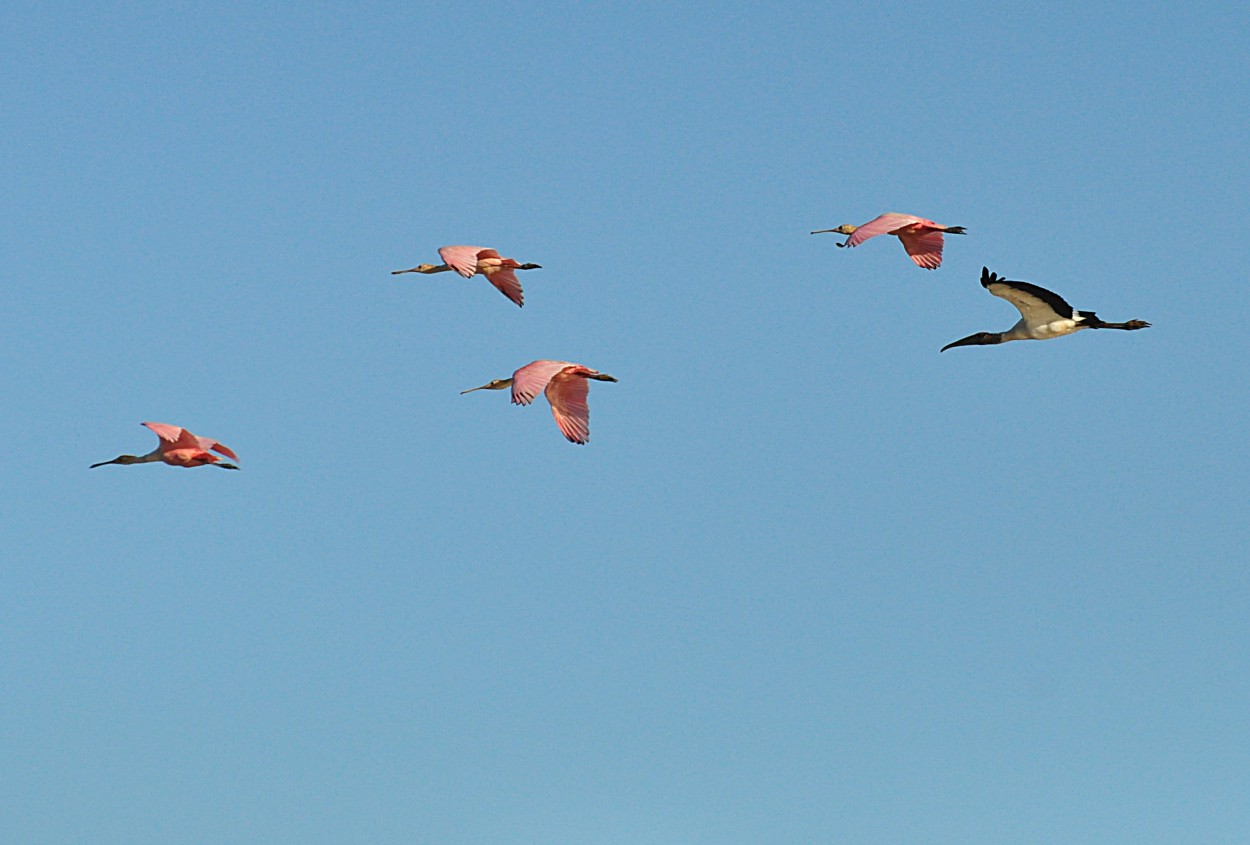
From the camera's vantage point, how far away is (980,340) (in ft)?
143

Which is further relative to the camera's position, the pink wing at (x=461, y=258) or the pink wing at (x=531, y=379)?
the pink wing at (x=461, y=258)

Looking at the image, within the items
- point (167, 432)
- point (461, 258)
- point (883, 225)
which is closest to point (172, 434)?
point (167, 432)

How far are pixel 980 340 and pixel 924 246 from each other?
434 centimetres

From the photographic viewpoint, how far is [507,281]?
42.0 metres

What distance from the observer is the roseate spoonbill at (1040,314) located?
38656 mm

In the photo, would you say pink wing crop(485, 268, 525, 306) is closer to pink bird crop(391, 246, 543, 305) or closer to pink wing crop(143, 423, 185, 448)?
pink bird crop(391, 246, 543, 305)

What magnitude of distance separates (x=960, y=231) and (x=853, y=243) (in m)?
3.32

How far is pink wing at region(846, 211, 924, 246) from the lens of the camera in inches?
1489

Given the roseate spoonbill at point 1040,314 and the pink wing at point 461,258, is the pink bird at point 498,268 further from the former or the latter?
the roseate spoonbill at point 1040,314

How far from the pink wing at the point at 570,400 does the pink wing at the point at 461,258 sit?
2747mm

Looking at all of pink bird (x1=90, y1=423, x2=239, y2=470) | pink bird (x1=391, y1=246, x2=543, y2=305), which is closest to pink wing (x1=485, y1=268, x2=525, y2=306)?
pink bird (x1=391, y1=246, x2=543, y2=305)

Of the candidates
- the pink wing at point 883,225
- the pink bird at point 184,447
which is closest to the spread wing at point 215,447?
the pink bird at point 184,447

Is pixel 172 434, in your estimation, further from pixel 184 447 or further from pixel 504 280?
pixel 504 280

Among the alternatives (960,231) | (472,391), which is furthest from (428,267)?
(960,231)
